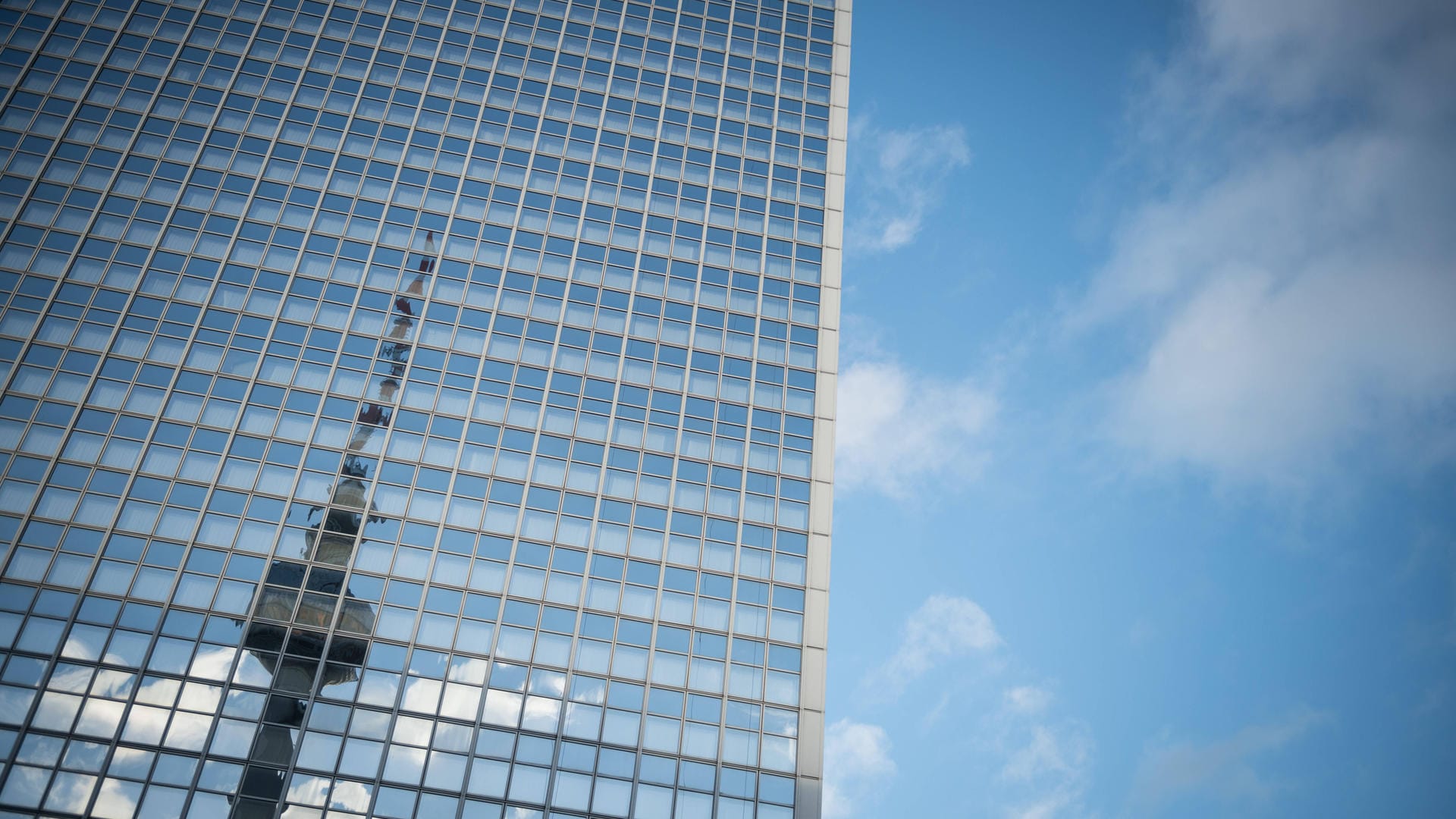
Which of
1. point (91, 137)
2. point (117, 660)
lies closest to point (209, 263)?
point (91, 137)

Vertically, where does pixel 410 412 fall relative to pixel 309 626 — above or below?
above

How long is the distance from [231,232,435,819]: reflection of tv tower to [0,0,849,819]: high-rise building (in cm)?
14

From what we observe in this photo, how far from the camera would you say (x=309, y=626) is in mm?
43000

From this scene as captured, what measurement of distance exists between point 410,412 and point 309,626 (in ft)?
35.7

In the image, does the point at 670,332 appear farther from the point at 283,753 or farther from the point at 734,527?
the point at 283,753

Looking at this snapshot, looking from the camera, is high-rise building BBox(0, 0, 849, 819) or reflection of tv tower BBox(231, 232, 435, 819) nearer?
reflection of tv tower BBox(231, 232, 435, 819)

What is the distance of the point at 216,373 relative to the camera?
4834 centimetres

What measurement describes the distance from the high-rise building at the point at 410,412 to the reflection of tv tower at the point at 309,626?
→ 14 centimetres

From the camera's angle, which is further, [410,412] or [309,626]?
[410,412]

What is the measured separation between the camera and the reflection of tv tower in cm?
4031

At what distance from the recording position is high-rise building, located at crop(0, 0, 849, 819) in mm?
41719

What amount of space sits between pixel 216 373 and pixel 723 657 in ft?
85.6

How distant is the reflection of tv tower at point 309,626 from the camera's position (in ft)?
132

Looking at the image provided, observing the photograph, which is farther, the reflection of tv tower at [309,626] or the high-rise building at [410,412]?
the high-rise building at [410,412]
